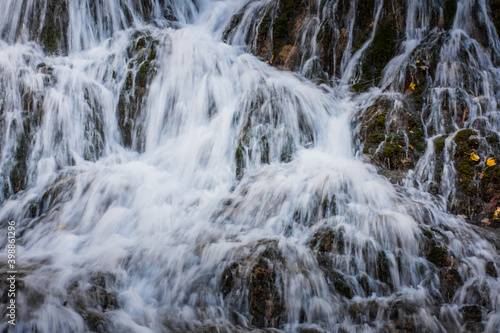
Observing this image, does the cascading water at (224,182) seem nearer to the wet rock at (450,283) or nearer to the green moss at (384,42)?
the wet rock at (450,283)

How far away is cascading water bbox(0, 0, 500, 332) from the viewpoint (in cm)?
438

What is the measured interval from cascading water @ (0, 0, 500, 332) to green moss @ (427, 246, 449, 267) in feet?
0.06

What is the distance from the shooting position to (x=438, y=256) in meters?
4.83

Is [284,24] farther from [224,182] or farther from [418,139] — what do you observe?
[224,182]

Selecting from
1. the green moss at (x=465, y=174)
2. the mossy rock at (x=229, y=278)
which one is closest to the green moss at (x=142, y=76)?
the mossy rock at (x=229, y=278)

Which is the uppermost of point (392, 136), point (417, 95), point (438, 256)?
point (417, 95)

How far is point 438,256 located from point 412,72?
463cm

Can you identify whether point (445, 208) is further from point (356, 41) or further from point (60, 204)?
point (60, 204)

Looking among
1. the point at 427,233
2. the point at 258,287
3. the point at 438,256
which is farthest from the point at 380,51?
the point at 258,287

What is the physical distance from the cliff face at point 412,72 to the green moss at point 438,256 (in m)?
1.27

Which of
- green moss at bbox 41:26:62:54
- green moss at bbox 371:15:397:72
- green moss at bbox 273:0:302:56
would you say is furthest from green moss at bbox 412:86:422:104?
green moss at bbox 41:26:62:54

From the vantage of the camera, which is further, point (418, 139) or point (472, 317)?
point (418, 139)

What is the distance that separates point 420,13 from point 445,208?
18.4ft

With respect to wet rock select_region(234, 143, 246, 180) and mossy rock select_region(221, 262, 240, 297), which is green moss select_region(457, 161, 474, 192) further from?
mossy rock select_region(221, 262, 240, 297)
